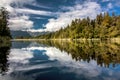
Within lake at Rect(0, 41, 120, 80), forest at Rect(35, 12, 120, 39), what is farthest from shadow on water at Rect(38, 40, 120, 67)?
forest at Rect(35, 12, 120, 39)

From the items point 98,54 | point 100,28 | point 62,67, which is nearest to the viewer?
point 62,67

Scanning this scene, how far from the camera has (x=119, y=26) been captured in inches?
4532

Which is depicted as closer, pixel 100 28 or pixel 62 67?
pixel 62 67

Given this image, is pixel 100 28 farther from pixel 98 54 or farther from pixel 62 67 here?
pixel 62 67

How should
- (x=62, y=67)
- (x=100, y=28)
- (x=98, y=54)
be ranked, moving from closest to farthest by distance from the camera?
(x=62, y=67) → (x=98, y=54) → (x=100, y=28)

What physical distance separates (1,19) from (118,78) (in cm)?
9044

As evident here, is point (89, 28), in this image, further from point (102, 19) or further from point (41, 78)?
point (41, 78)

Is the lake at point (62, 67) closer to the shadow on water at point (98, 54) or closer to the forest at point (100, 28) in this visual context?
the shadow on water at point (98, 54)

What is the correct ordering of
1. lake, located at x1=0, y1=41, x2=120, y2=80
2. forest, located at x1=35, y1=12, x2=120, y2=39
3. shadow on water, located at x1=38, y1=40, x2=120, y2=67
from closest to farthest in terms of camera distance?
lake, located at x1=0, y1=41, x2=120, y2=80, shadow on water, located at x1=38, y1=40, x2=120, y2=67, forest, located at x1=35, y1=12, x2=120, y2=39

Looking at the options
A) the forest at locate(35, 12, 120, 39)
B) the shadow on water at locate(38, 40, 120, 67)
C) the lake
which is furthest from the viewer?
the forest at locate(35, 12, 120, 39)

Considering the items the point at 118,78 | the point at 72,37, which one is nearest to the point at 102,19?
the point at 72,37

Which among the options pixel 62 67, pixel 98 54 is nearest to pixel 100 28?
pixel 98 54

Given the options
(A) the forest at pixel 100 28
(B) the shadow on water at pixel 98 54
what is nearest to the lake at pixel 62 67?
(B) the shadow on water at pixel 98 54

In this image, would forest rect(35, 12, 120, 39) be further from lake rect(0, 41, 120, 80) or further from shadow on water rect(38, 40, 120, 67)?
lake rect(0, 41, 120, 80)
